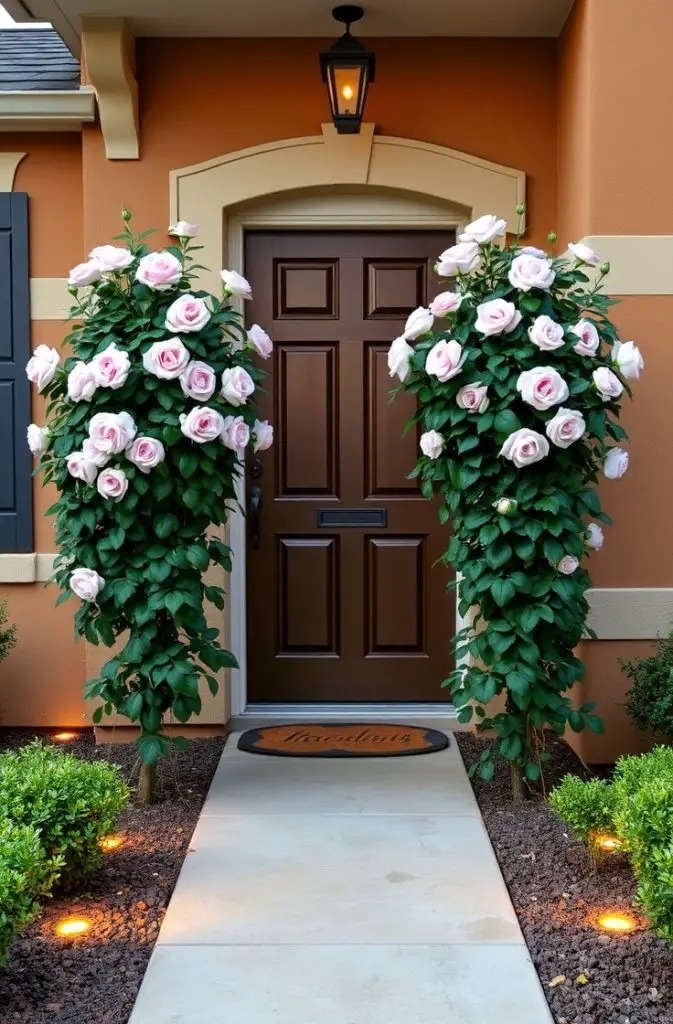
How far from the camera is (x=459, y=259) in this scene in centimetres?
399

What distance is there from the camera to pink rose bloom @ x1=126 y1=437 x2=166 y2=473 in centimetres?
393

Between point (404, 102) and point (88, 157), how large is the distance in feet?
5.10

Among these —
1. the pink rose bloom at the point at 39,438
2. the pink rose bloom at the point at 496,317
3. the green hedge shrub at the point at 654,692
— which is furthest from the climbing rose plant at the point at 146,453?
the green hedge shrub at the point at 654,692

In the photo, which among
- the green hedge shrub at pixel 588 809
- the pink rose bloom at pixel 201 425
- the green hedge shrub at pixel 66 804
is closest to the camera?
the green hedge shrub at pixel 66 804

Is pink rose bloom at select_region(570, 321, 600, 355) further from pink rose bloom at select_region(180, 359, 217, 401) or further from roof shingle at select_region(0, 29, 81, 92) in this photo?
roof shingle at select_region(0, 29, 81, 92)

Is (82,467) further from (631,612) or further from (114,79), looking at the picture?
(631,612)

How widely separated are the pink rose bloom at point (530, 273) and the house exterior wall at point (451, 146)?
82cm

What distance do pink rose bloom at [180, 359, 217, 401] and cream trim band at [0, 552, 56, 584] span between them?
1807 mm

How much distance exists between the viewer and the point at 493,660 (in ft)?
13.7

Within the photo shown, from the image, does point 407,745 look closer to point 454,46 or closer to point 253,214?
point 253,214

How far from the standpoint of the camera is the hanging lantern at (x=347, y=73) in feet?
14.9

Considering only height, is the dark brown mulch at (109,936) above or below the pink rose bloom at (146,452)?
below

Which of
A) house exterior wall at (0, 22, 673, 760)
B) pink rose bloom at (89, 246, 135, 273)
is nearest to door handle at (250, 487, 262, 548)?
house exterior wall at (0, 22, 673, 760)

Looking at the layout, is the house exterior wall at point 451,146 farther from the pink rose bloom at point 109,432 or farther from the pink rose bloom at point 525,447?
the pink rose bloom at point 109,432
